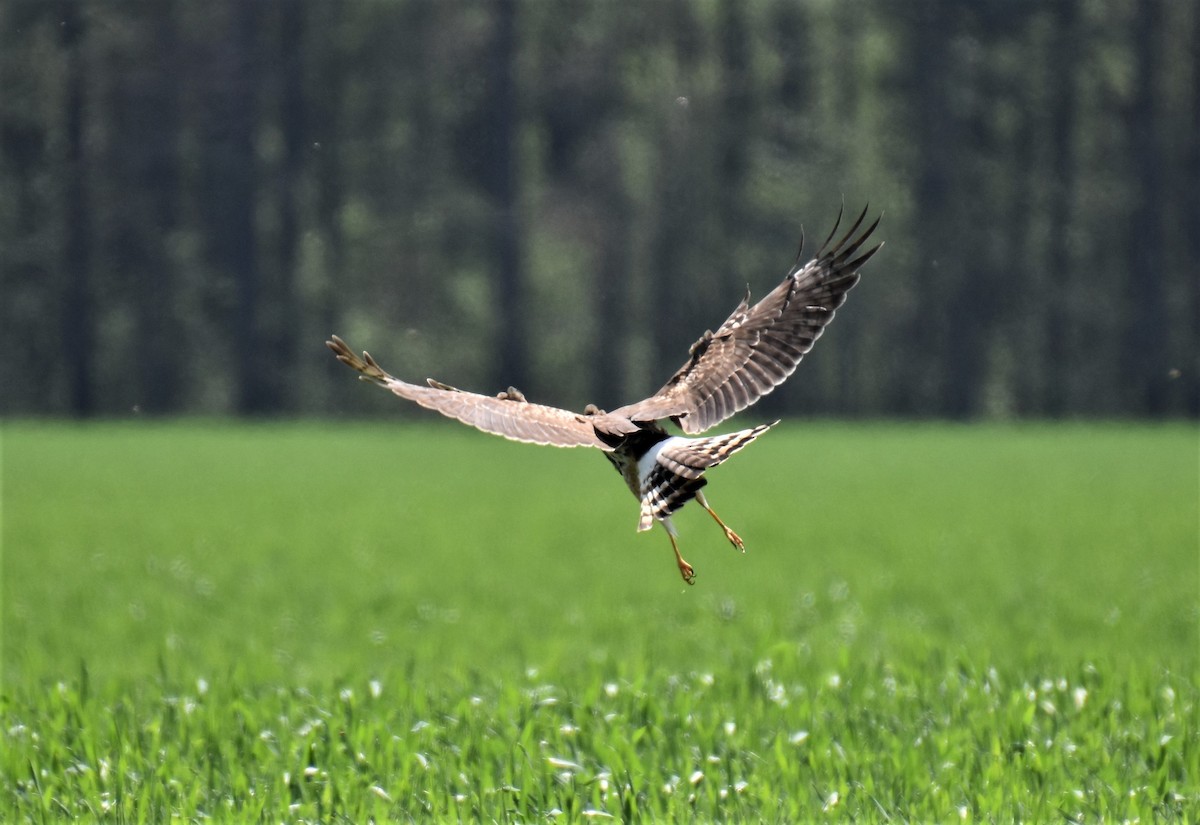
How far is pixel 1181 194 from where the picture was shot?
55.5 meters

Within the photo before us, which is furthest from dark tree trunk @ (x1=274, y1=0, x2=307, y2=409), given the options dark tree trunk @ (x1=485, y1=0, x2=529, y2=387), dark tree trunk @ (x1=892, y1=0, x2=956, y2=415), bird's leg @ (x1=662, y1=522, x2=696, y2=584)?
bird's leg @ (x1=662, y1=522, x2=696, y2=584)

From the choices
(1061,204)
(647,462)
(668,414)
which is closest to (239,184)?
(1061,204)

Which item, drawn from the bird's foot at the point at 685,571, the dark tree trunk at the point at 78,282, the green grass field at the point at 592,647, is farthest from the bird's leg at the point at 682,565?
the dark tree trunk at the point at 78,282

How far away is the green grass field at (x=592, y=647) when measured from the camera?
6.74 metres

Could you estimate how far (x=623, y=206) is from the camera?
56688 millimetres

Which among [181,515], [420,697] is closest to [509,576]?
[181,515]

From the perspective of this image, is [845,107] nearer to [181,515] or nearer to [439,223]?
[439,223]

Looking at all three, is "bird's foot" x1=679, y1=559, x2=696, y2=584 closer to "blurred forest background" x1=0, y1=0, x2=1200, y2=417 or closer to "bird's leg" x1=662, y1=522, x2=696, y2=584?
"bird's leg" x1=662, y1=522, x2=696, y2=584

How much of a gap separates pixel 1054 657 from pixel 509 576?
7.50 metres

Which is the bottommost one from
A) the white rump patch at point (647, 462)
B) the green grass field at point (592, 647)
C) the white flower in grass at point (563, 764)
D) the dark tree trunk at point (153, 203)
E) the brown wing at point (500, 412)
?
the green grass field at point (592, 647)

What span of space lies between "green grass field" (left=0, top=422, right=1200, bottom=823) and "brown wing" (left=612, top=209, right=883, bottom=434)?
262cm

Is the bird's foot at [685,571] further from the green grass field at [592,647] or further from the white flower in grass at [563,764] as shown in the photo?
the white flower in grass at [563,764]

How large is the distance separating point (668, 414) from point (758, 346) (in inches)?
32.3

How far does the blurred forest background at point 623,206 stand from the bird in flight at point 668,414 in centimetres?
4646
